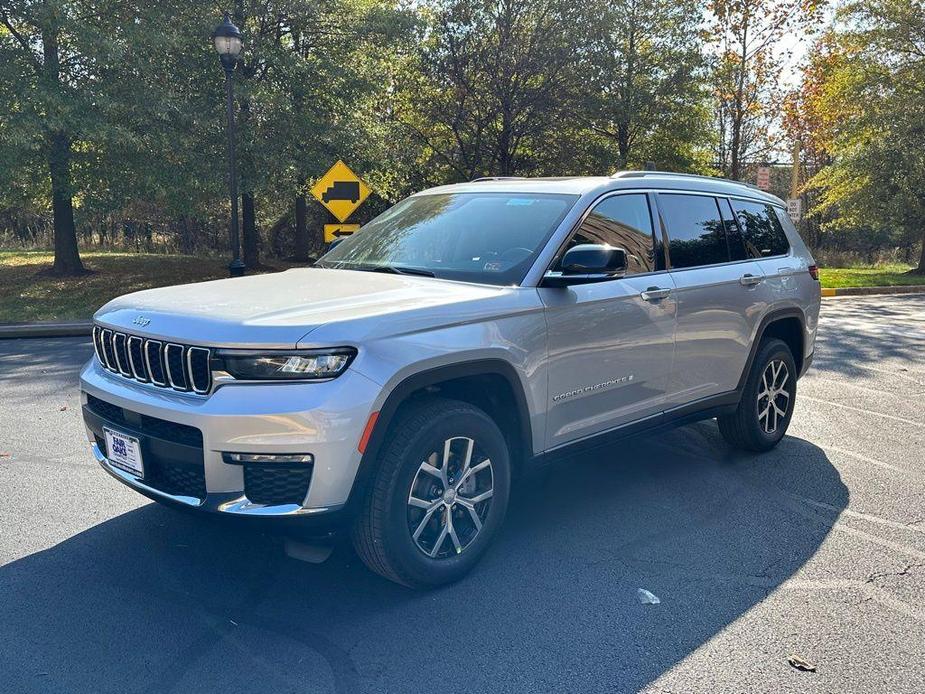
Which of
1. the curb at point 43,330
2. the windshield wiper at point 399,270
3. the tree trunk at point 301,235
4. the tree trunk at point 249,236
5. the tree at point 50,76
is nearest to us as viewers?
the windshield wiper at point 399,270

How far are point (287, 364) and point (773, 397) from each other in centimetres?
392

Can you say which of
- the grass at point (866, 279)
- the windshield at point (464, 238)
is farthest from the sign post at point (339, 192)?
the grass at point (866, 279)

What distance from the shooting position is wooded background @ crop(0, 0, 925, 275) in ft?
52.4

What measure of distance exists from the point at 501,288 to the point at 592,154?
23.0 metres

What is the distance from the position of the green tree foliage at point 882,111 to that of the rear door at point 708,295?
22.5m

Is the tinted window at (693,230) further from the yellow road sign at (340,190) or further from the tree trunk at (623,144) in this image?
the tree trunk at (623,144)

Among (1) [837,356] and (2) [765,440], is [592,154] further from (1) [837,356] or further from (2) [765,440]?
(2) [765,440]

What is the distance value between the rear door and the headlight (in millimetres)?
2369

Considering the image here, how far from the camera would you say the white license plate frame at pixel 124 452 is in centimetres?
343

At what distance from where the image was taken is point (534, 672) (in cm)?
297

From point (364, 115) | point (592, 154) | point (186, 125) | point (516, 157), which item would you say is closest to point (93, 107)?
point (186, 125)

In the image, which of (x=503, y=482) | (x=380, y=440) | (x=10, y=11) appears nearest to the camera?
(x=380, y=440)

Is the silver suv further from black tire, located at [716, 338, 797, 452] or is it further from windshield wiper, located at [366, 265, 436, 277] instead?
black tire, located at [716, 338, 797, 452]

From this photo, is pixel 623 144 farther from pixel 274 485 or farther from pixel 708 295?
pixel 274 485
